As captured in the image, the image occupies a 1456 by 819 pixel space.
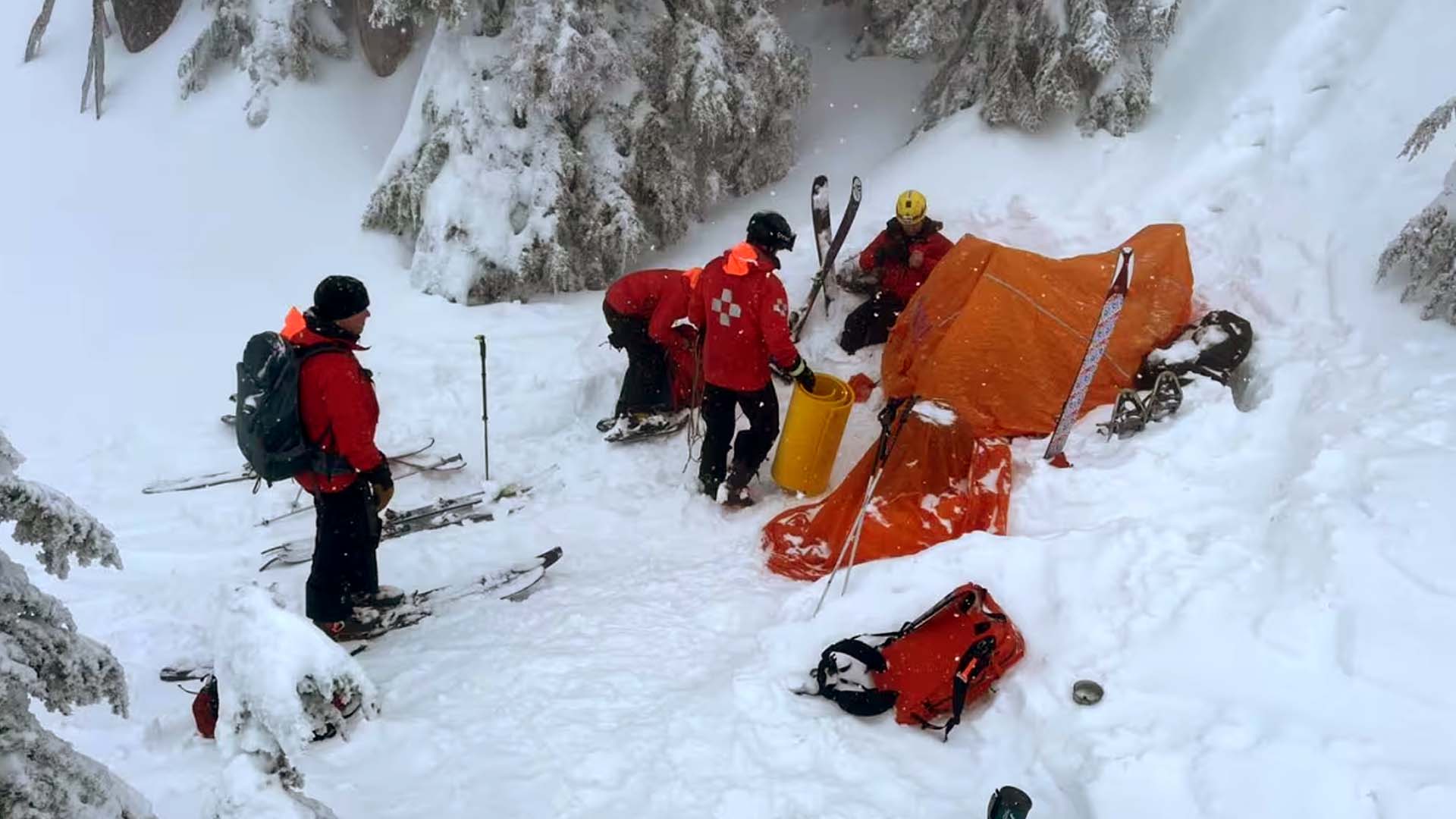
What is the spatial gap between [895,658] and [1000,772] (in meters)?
0.68

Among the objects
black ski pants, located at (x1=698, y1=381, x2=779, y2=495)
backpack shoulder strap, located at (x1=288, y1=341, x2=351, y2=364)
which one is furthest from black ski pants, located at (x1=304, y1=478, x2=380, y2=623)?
black ski pants, located at (x1=698, y1=381, x2=779, y2=495)

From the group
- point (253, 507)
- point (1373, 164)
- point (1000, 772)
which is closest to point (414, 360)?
point (253, 507)

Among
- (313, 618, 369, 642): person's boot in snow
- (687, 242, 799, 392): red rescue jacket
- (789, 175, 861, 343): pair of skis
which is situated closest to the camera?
(313, 618, 369, 642): person's boot in snow

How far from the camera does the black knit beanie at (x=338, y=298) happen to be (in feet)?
13.8

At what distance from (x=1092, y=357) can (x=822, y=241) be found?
301 centimetres

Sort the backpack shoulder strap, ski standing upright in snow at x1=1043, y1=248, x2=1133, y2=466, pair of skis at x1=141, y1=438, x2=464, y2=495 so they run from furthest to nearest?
pair of skis at x1=141, y1=438, x2=464, y2=495 < ski standing upright in snow at x1=1043, y1=248, x2=1133, y2=466 < the backpack shoulder strap

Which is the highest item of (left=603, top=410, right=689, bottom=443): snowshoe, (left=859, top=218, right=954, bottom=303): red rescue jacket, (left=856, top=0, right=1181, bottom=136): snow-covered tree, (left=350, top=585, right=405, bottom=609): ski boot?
(left=856, top=0, right=1181, bottom=136): snow-covered tree

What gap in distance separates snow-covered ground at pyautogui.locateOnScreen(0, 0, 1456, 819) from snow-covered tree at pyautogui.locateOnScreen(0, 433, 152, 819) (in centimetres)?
103

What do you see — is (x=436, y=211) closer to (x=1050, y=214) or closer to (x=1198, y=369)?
(x=1050, y=214)

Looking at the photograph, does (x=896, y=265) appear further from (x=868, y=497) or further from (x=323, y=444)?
(x=323, y=444)

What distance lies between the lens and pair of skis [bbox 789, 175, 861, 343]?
7652 millimetres

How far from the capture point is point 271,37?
425 inches

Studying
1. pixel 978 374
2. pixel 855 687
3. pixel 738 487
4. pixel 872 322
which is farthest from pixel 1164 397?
pixel 855 687

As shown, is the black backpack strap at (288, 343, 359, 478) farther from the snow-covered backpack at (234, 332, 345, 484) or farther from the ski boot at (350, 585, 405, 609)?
the ski boot at (350, 585, 405, 609)
